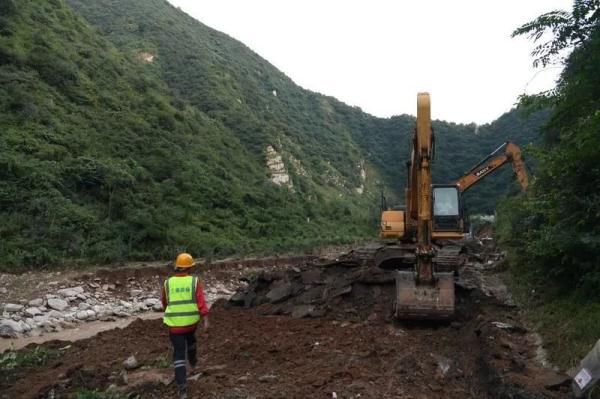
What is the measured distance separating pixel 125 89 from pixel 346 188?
2928cm

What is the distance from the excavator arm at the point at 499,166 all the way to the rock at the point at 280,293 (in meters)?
9.97

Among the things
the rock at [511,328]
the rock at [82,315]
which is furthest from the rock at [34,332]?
the rock at [511,328]

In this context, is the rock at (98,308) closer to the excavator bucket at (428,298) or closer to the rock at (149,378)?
the rock at (149,378)

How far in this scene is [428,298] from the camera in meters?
9.20

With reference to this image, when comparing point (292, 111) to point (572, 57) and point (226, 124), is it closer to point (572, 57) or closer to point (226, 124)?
point (226, 124)

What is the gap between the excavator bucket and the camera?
9180 mm

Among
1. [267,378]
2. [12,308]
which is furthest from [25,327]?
[267,378]

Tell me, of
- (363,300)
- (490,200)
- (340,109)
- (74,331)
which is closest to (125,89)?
(74,331)

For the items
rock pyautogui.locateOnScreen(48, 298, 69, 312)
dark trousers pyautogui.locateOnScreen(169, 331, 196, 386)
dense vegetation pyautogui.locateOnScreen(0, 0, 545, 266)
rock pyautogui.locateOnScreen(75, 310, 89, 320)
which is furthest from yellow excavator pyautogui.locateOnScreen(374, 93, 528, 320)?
rock pyautogui.locateOnScreen(48, 298, 69, 312)

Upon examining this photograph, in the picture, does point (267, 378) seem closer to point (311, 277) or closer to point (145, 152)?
point (311, 277)

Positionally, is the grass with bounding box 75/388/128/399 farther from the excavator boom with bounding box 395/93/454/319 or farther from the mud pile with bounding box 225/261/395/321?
the mud pile with bounding box 225/261/395/321

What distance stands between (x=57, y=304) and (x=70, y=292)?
930 millimetres

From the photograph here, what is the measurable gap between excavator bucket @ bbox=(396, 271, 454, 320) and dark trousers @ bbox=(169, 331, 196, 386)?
12.3 ft

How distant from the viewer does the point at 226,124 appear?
45469 mm
